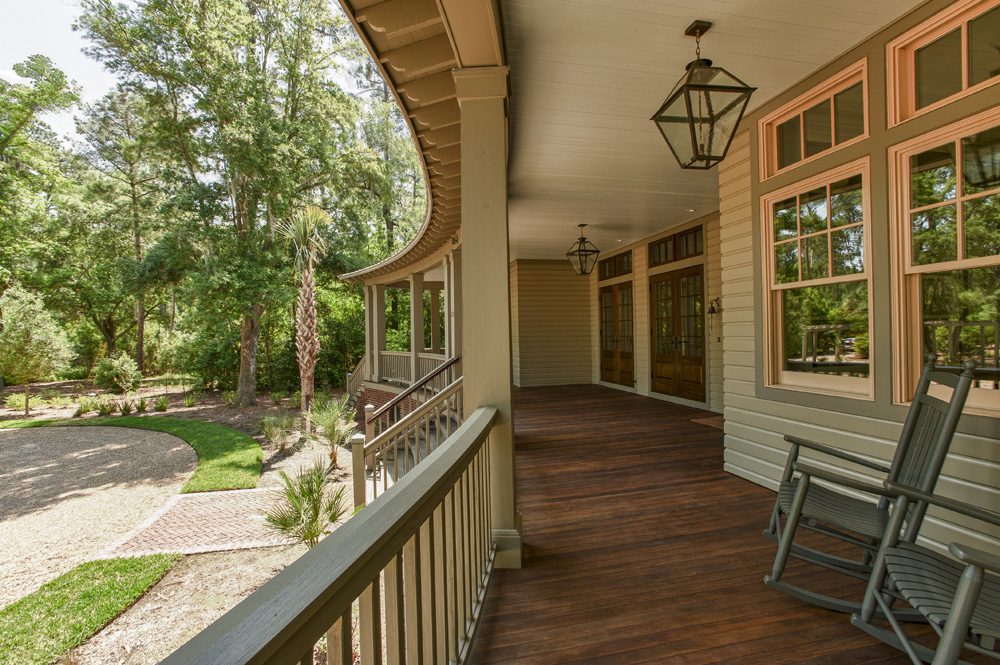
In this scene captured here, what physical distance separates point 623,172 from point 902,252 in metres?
2.83

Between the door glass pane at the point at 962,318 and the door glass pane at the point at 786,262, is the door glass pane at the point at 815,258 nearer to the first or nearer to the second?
the door glass pane at the point at 786,262

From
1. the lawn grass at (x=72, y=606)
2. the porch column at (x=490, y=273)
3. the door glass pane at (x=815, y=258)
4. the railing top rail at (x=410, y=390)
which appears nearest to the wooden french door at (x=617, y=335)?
the railing top rail at (x=410, y=390)

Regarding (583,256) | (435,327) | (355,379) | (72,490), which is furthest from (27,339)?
(583,256)

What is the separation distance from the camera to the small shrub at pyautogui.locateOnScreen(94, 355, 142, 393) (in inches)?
677

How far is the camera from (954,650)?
1.35m

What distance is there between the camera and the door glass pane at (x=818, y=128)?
337cm

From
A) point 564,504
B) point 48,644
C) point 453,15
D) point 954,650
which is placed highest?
point 453,15

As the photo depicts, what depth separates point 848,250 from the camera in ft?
10.6

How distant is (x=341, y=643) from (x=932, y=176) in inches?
139

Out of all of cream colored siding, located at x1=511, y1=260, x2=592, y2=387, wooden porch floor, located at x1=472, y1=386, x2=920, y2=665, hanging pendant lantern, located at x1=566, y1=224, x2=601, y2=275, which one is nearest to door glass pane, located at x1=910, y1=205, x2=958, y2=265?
wooden porch floor, located at x1=472, y1=386, x2=920, y2=665

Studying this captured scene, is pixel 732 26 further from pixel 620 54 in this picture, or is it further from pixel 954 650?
pixel 954 650

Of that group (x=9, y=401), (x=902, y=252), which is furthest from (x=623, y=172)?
(x=9, y=401)

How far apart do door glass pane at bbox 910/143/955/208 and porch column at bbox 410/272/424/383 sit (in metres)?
8.24

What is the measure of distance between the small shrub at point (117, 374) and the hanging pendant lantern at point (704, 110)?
1997 cm
